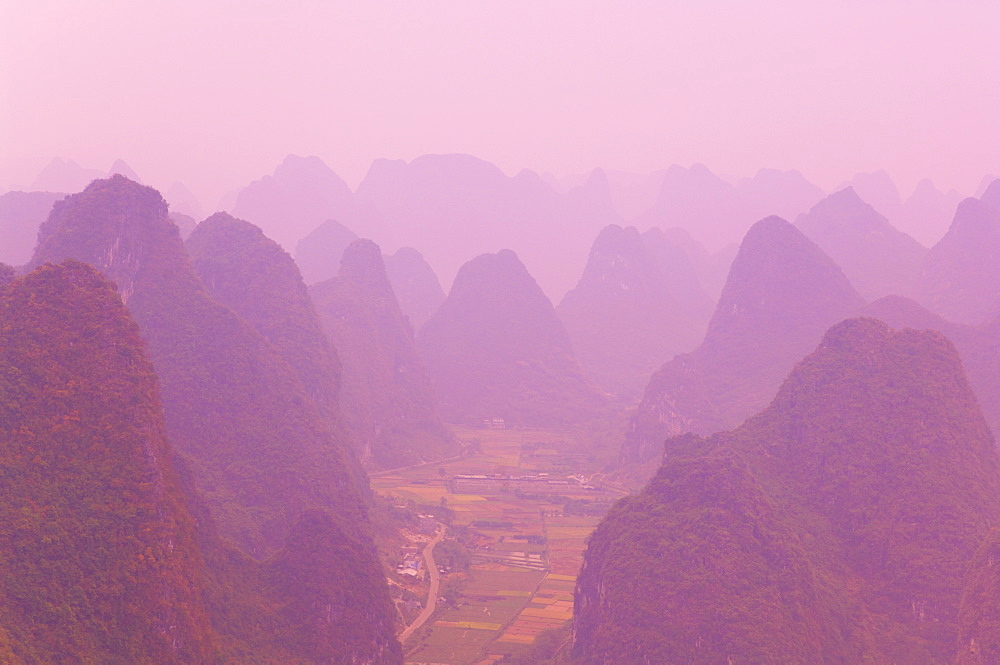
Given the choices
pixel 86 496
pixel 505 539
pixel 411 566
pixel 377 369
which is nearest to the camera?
pixel 86 496

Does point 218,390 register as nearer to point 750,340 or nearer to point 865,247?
point 750,340

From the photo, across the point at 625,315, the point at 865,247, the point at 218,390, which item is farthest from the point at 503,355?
the point at 218,390

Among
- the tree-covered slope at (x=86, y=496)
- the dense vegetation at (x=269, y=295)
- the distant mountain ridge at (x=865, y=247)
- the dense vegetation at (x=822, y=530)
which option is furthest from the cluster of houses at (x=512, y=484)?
the distant mountain ridge at (x=865, y=247)

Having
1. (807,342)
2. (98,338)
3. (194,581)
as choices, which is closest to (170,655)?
(194,581)

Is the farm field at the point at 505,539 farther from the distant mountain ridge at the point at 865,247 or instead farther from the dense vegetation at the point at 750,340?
the distant mountain ridge at the point at 865,247

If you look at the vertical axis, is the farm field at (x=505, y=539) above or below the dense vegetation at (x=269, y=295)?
below

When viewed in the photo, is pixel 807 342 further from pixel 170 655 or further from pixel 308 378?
pixel 170 655
